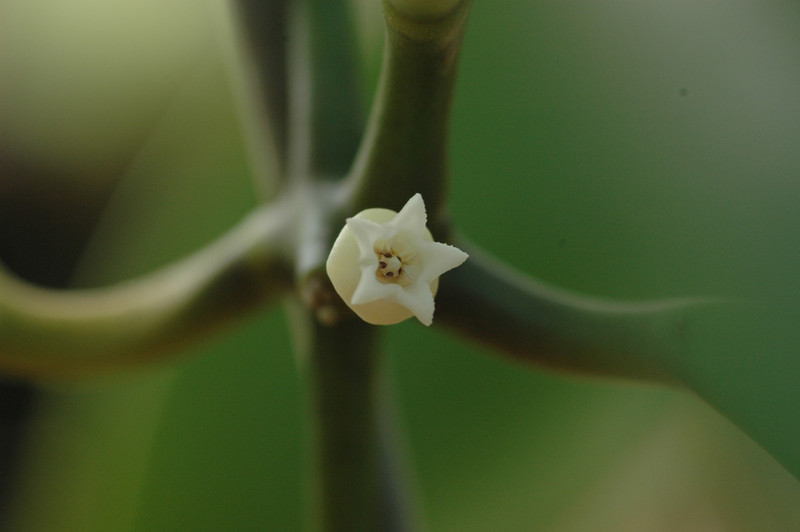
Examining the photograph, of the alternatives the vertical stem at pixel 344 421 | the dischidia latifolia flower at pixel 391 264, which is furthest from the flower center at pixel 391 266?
the vertical stem at pixel 344 421

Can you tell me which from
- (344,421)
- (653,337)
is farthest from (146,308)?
(653,337)

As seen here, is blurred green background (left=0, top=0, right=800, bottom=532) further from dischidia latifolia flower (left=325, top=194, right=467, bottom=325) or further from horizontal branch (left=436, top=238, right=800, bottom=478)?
dischidia latifolia flower (left=325, top=194, right=467, bottom=325)

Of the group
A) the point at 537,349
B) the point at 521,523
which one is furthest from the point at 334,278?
the point at 521,523

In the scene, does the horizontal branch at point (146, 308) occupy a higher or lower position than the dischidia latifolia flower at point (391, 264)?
higher

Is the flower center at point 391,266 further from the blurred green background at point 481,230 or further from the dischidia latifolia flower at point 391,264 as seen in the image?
the blurred green background at point 481,230

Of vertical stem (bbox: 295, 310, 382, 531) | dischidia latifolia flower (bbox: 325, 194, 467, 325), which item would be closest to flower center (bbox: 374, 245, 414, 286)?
dischidia latifolia flower (bbox: 325, 194, 467, 325)

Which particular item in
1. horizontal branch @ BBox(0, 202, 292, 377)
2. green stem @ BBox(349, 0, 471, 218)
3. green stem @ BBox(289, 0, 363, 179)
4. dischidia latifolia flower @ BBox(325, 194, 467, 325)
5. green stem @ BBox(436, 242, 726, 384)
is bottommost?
dischidia latifolia flower @ BBox(325, 194, 467, 325)
